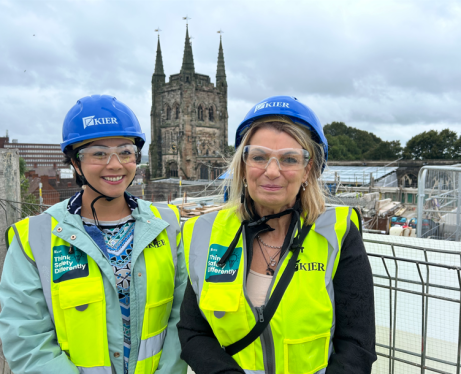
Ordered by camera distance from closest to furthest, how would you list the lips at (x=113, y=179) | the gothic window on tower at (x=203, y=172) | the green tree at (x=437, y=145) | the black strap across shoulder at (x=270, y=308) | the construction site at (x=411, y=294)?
the black strap across shoulder at (x=270, y=308)
the lips at (x=113, y=179)
the construction site at (x=411, y=294)
the green tree at (x=437, y=145)
the gothic window on tower at (x=203, y=172)

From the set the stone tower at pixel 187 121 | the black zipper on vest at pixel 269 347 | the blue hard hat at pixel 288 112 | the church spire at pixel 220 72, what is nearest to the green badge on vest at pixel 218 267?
the black zipper on vest at pixel 269 347

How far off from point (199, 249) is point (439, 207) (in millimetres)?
6995

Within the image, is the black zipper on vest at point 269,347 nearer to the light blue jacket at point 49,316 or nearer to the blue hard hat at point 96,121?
the light blue jacket at point 49,316

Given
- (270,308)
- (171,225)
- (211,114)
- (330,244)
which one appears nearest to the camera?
(270,308)

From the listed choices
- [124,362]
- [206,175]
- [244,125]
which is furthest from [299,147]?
[206,175]

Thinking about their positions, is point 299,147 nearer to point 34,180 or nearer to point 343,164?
point 343,164

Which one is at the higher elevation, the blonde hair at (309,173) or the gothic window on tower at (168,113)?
the gothic window on tower at (168,113)

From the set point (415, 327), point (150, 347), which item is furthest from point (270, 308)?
point (415, 327)

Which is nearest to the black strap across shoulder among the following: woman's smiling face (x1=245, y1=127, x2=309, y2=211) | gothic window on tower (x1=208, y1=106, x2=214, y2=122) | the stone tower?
woman's smiling face (x1=245, y1=127, x2=309, y2=211)

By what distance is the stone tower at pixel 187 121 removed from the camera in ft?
155

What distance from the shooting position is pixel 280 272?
1.51 meters

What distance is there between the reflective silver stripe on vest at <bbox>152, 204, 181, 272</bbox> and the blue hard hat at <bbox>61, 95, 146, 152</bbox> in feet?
1.65

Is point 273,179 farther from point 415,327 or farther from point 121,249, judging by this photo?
point 415,327

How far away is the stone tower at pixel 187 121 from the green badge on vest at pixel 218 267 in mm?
44292
